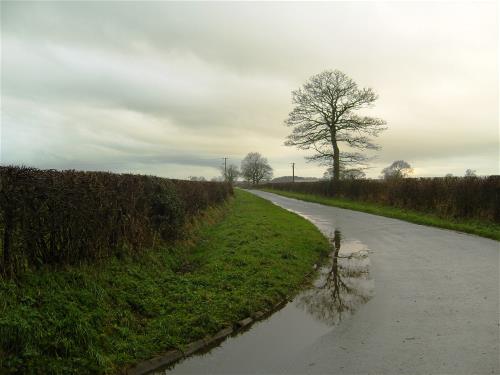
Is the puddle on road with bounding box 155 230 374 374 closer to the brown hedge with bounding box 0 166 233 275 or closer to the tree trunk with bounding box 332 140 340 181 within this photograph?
the brown hedge with bounding box 0 166 233 275

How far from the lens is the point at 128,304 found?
572 cm

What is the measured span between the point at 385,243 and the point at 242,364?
28.4 ft

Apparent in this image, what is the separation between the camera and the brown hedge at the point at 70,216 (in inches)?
200

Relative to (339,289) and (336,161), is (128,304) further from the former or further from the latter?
(336,161)

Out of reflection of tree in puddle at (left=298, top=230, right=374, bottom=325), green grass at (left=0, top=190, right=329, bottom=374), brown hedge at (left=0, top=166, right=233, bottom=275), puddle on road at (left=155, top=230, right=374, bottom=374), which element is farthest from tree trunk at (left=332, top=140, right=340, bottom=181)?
brown hedge at (left=0, top=166, right=233, bottom=275)

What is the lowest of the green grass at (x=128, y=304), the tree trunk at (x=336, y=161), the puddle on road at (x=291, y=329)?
the puddle on road at (x=291, y=329)

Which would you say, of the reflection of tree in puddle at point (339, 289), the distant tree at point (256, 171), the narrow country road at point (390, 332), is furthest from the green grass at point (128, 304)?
the distant tree at point (256, 171)

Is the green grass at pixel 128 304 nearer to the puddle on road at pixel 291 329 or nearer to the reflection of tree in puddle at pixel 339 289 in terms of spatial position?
the puddle on road at pixel 291 329

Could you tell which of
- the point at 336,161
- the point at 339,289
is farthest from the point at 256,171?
the point at 339,289

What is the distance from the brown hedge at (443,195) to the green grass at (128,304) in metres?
11.3

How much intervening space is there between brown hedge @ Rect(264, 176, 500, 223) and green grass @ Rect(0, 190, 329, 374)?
1132 centimetres

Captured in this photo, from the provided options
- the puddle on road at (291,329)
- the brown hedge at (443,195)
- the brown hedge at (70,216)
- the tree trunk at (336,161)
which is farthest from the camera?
the tree trunk at (336,161)

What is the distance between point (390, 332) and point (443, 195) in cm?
1648

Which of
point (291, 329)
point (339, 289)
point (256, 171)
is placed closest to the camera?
point (291, 329)
